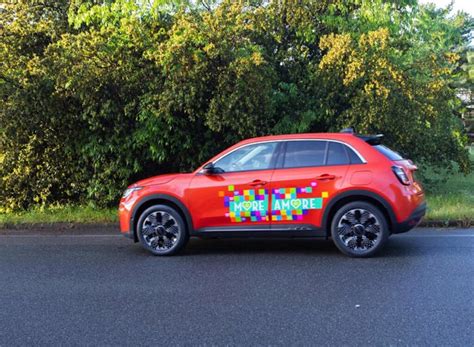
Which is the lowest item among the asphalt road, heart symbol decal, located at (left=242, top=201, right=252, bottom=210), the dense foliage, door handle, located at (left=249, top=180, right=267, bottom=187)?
the asphalt road

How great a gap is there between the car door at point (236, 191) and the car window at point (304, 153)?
0.69ft

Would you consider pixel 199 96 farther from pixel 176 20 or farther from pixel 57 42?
pixel 57 42

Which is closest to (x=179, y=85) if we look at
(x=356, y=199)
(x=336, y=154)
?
(x=336, y=154)

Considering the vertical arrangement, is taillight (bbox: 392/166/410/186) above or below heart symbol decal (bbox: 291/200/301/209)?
above

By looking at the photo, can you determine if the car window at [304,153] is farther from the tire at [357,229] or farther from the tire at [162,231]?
the tire at [162,231]

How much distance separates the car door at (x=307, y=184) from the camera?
7027 millimetres

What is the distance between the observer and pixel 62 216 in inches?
428

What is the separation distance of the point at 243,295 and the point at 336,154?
8.59 ft

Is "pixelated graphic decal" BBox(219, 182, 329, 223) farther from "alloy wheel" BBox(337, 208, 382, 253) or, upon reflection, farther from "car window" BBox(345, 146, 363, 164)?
"car window" BBox(345, 146, 363, 164)

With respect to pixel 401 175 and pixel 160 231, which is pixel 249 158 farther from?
pixel 401 175

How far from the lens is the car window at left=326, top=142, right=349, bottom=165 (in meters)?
7.16

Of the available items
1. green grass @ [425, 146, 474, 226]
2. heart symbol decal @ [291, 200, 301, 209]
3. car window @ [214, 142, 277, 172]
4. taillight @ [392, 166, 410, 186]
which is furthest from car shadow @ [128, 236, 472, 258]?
green grass @ [425, 146, 474, 226]

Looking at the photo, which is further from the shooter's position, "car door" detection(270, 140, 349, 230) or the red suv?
"car door" detection(270, 140, 349, 230)

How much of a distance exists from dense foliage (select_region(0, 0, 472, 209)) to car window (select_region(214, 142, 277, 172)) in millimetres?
2783
